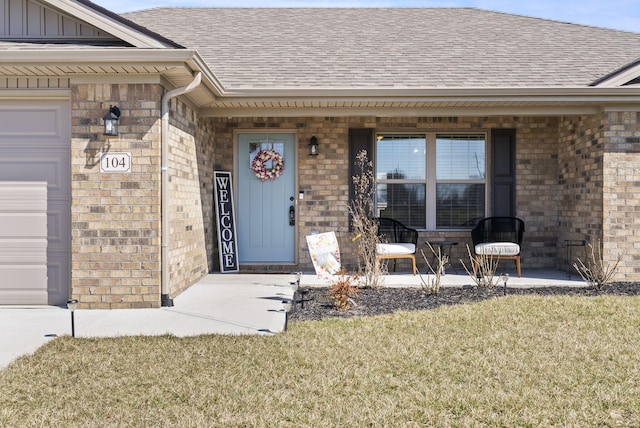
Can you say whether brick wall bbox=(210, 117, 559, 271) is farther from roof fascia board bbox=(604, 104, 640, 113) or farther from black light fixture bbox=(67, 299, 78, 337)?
black light fixture bbox=(67, 299, 78, 337)

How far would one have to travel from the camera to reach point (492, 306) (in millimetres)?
6027

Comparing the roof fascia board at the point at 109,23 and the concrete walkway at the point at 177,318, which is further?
the roof fascia board at the point at 109,23

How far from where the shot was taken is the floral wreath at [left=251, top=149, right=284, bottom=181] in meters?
9.05

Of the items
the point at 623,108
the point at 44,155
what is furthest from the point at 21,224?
the point at 623,108

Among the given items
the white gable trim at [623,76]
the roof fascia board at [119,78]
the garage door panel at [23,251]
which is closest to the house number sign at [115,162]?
the roof fascia board at [119,78]

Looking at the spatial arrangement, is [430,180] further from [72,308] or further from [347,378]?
[72,308]

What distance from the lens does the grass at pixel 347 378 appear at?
3139 mm

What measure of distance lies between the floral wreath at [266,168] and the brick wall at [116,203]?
3.17 m

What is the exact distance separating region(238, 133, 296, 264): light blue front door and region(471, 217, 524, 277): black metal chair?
303 cm

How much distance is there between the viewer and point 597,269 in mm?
7402

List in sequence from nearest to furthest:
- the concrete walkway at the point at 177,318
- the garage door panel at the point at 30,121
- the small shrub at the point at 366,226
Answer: the concrete walkway at the point at 177,318
the garage door panel at the point at 30,121
the small shrub at the point at 366,226

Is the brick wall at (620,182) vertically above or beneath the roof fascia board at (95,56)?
beneath

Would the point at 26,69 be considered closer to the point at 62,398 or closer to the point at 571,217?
the point at 62,398

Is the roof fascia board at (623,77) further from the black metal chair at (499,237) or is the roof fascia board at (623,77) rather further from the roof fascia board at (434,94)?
the black metal chair at (499,237)
